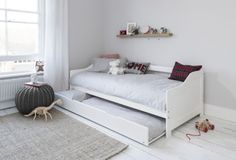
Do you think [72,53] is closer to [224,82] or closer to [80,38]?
[80,38]

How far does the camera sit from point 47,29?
138 inches

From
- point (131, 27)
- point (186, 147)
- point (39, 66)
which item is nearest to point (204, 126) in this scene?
point (186, 147)

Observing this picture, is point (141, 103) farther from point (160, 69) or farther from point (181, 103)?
point (160, 69)

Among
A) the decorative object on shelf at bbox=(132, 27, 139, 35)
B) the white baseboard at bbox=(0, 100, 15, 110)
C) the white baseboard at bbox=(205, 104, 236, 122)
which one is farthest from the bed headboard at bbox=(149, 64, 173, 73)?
the white baseboard at bbox=(0, 100, 15, 110)

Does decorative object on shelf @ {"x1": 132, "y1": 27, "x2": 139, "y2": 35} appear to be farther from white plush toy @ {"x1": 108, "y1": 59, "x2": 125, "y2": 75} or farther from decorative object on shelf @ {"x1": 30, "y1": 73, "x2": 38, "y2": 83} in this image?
decorative object on shelf @ {"x1": 30, "y1": 73, "x2": 38, "y2": 83}

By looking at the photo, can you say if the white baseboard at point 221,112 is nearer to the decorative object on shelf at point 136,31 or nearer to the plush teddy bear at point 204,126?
the plush teddy bear at point 204,126

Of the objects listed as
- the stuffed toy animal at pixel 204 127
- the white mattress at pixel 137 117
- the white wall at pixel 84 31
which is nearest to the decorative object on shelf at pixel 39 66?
the white wall at pixel 84 31

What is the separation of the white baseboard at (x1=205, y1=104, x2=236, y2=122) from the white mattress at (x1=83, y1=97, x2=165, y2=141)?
3.00 ft

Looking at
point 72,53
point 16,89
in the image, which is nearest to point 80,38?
point 72,53

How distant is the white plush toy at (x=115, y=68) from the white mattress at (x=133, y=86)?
0.20 metres

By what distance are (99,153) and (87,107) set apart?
0.90 metres

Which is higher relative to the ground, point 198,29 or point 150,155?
point 198,29

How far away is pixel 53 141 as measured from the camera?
2279mm

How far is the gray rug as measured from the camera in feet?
6.60
